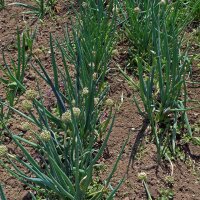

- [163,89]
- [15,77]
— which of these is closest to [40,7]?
[15,77]

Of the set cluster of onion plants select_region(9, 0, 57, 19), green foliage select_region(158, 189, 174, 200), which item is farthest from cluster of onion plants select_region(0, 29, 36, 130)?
green foliage select_region(158, 189, 174, 200)

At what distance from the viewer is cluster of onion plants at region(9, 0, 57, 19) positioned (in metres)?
2.70

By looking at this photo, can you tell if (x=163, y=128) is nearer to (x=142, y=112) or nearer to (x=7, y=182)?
(x=142, y=112)

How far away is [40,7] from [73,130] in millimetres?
1368

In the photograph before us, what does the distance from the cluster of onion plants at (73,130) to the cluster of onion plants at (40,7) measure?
471 mm

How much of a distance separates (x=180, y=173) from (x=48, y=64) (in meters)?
1.03

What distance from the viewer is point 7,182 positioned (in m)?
1.86

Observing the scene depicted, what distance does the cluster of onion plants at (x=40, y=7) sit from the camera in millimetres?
2699

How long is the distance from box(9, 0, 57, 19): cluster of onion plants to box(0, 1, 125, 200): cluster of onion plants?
18.6 inches

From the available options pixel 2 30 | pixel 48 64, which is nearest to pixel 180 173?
pixel 48 64

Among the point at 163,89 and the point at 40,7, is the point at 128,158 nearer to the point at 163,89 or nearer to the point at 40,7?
the point at 163,89

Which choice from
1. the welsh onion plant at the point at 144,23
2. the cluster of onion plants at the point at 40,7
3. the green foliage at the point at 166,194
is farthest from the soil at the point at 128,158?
the cluster of onion plants at the point at 40,7

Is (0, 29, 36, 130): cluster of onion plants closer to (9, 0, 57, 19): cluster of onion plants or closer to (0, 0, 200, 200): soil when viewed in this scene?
(0, 0, 200, 200): soil

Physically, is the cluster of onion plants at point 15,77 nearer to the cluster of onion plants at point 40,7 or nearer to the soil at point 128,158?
the soil at point 128,158
